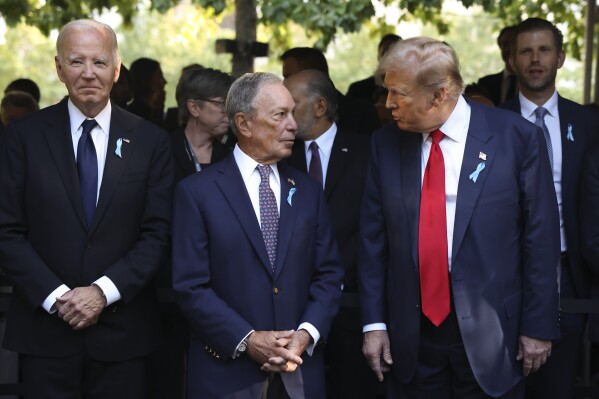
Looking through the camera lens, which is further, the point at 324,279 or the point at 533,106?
the point at 533,106

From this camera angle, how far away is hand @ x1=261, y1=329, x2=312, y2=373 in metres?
4.44

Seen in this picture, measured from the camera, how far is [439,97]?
455 cm

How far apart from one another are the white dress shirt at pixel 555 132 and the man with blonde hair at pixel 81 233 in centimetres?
213

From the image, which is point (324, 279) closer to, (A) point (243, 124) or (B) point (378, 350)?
(B) point (378, 350)

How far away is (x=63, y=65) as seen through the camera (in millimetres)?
4797

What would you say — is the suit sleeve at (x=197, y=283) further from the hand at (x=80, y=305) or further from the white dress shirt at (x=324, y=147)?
the white dress shirt at (x=324, y=147)

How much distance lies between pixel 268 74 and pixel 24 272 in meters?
1.47

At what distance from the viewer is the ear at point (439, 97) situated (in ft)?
14.9

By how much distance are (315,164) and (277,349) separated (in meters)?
1.67

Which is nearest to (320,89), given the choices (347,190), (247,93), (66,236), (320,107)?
(320,107)

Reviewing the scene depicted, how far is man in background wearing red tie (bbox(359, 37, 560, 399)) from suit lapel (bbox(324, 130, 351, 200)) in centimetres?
103

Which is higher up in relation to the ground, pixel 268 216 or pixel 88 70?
pixel 88 70

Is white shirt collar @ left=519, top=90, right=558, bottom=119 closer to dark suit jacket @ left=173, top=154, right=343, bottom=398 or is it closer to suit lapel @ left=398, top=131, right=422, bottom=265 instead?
suit lapel @ left=398, top=131, right=422, bottom=265

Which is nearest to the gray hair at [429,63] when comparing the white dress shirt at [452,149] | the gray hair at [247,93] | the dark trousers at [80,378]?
the white dress shirt at [452,149]
